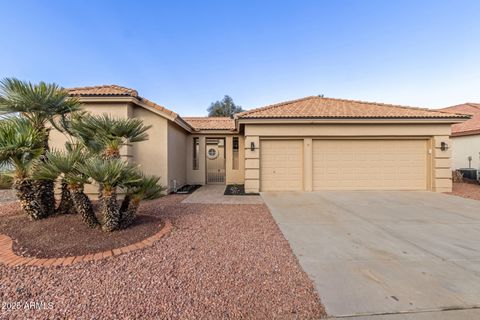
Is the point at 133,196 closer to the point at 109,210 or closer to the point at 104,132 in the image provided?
the point at 109,210

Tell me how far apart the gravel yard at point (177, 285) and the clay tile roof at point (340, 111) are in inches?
257

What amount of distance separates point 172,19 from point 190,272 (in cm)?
1224

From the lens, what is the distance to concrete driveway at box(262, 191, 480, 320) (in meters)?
2.38

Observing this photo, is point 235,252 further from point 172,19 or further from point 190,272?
point 172,19

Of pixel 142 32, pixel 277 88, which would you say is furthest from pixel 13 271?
pixel 277 88

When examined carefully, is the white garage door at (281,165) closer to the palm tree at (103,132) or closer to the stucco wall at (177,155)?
the stucco wall at (177,155)

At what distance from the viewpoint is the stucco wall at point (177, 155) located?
9.06 m

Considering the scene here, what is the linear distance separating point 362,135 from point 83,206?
10458 mm

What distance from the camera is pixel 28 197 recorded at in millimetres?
4355

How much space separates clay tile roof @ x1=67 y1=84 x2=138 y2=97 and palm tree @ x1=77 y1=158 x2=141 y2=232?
5008 mm

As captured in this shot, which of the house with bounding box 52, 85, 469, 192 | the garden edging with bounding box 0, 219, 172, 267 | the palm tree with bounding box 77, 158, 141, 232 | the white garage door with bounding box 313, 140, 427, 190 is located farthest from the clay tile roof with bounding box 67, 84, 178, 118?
the white garage door with bounding box 313, 140, 427, 190

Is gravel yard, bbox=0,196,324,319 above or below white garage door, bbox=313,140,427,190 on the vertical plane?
below

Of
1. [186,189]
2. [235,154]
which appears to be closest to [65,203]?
[186,189]

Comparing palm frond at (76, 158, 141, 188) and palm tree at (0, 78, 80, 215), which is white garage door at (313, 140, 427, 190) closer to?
palm frond at (76, 158, 141, 188)
